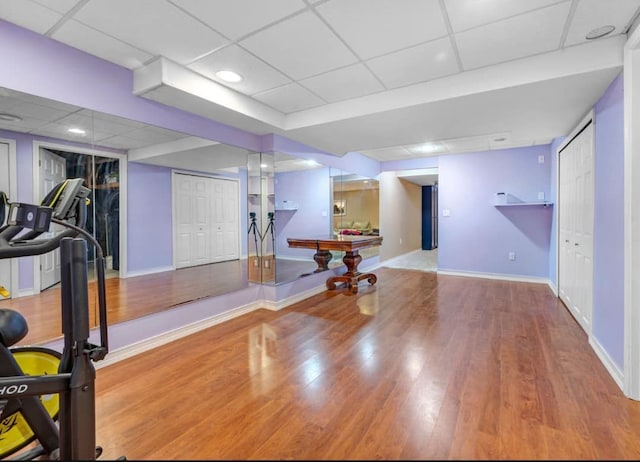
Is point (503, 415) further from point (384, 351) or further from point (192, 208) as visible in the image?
point (192, 208)

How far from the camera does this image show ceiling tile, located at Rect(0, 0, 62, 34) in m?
1.82

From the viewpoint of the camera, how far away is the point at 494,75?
2.53m

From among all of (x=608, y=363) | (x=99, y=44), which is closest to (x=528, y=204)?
(x=608, y=363)

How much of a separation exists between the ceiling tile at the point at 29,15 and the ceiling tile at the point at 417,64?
2.13 meters

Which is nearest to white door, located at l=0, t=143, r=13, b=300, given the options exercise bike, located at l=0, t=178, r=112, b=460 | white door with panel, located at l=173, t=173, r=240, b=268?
exercise bike, located at l=0, t=178, r=112, b=460

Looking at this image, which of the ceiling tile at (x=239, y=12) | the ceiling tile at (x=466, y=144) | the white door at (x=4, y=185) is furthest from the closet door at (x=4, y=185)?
the ceiling tile at (x=466, y=144)

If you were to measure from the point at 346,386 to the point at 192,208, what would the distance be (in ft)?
8.07

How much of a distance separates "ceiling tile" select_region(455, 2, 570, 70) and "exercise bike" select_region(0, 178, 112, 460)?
2.53 meters

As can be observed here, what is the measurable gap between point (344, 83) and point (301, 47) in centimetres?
66

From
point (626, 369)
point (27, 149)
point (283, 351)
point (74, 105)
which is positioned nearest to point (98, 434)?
point (283, 351)

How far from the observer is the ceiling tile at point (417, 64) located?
2.29 meters

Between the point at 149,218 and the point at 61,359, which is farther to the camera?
the point at 149,218

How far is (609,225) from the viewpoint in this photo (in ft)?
7.76

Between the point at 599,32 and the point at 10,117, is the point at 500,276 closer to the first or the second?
the point at 599,32
